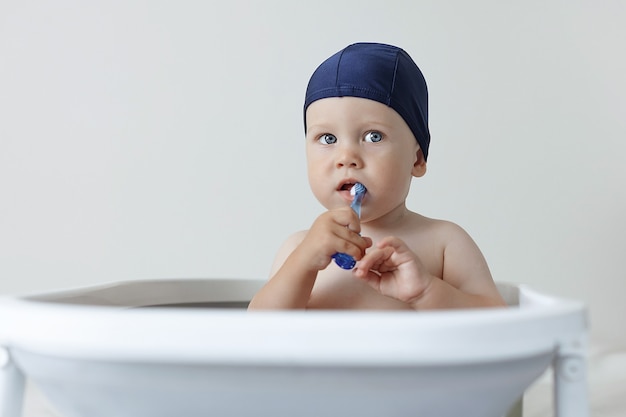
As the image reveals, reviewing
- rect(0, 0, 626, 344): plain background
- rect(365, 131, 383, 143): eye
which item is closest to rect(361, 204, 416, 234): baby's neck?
rect(365, 131, 383, 143): eye

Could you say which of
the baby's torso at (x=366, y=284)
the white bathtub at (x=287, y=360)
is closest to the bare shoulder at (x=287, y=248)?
the baby's torso at (x=366, y=284)

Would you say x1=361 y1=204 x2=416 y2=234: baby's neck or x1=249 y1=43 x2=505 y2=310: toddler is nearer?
x1=249 y1=43 x2=505 y2=310: toddler

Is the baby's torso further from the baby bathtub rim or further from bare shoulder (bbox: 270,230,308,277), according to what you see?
the baby bathtub rim

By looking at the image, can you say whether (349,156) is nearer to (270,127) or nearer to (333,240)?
(333,240)

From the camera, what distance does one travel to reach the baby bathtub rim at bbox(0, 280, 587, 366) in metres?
0.56

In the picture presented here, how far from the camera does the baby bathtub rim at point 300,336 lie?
56 centimetres

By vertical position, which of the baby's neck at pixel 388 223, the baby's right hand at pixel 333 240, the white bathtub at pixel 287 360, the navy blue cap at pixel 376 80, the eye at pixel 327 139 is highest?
the navy blue cap at pixel 376 80

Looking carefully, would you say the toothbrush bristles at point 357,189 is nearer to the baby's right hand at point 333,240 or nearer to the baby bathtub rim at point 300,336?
the baby's right hand at point 333,240

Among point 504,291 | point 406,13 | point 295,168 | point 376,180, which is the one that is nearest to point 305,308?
point 376,180

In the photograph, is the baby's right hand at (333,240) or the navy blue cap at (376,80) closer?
the baby's right hand at (333,240)

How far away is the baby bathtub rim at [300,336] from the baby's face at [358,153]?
0.41 m

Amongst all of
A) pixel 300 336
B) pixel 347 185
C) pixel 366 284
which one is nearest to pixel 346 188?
pixel 347 185

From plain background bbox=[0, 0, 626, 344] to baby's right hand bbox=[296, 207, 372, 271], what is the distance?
1.06 metres

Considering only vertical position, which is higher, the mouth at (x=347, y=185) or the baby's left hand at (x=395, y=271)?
the mouth at (x=347, y=185)
